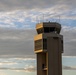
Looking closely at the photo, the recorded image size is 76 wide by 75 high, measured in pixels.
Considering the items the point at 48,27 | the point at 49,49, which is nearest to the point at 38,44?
the point at 49,49

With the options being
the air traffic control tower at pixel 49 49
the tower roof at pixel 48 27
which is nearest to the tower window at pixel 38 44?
the air traffic control tower at pixel 49 49

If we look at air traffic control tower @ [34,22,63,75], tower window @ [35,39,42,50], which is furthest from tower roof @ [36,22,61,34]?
tower window @ [35,39,42,50]

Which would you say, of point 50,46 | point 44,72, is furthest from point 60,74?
point 50,46

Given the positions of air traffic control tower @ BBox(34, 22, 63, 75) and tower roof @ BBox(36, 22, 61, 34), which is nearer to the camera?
air traffic control tower @ BBox(34, 22, 63, 75)

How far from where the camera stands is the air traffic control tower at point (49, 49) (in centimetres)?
12200

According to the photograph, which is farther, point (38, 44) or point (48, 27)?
point (38, 44)

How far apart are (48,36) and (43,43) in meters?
5.29

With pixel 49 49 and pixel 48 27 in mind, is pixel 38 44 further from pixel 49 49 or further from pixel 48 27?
pixel 48 27

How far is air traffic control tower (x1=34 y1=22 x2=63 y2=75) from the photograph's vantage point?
400ft

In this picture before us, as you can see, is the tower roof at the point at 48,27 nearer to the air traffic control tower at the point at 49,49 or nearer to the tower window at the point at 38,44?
the air traffic control tower at the point at 49,49

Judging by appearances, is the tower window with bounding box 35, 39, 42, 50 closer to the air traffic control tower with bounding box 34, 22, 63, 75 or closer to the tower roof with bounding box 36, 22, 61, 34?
the air traffic control tower with bounding box 34, 22, 63, 75

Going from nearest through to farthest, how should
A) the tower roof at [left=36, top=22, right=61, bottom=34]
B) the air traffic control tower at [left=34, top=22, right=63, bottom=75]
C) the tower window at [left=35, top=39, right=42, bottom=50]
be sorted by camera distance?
the air traffic control tower at [left=34, top=22, right=63, bottom=75], the tower window at [left=35, top=39, right=42, bottom=50], the tower roof at [left=36, top=22, right=61, bottom=34]

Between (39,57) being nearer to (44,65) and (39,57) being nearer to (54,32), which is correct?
(44,65)

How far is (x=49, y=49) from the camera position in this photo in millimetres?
122750
